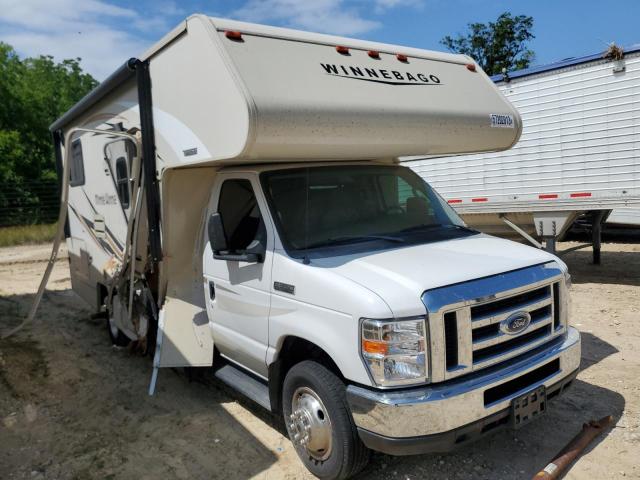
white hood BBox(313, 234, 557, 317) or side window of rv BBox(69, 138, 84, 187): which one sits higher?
side window of rv BBox(69, 138, 84, 187)

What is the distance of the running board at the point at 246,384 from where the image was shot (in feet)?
13.6

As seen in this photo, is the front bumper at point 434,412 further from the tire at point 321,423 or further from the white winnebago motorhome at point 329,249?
the tire at point 321,423

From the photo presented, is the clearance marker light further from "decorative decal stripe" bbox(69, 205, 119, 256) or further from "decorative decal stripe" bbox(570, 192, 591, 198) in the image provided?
"decorative decal stripe" bbox(570, 192, 591, 198)

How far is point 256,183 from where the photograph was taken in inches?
168

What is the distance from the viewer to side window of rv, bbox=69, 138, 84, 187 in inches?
279

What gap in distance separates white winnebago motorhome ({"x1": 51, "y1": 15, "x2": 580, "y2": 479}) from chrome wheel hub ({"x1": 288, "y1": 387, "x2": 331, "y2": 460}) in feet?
0.05

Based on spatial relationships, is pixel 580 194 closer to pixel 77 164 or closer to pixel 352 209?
pixel 352 209

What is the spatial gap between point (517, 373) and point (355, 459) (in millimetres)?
1147

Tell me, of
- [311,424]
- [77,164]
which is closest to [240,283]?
[311,424]

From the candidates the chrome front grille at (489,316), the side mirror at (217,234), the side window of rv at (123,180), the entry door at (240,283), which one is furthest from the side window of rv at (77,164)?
the chrome front grille at (489,316)

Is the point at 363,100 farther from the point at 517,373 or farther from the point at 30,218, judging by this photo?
the point at 30,218

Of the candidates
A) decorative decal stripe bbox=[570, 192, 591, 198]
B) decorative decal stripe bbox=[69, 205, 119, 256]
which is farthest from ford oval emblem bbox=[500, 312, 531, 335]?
decorative decal stripe bbox=[570, 192, 591, 198]

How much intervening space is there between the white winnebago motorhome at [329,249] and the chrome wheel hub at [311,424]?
1 centimetres

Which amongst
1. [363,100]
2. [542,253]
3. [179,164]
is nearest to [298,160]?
[363,100]
